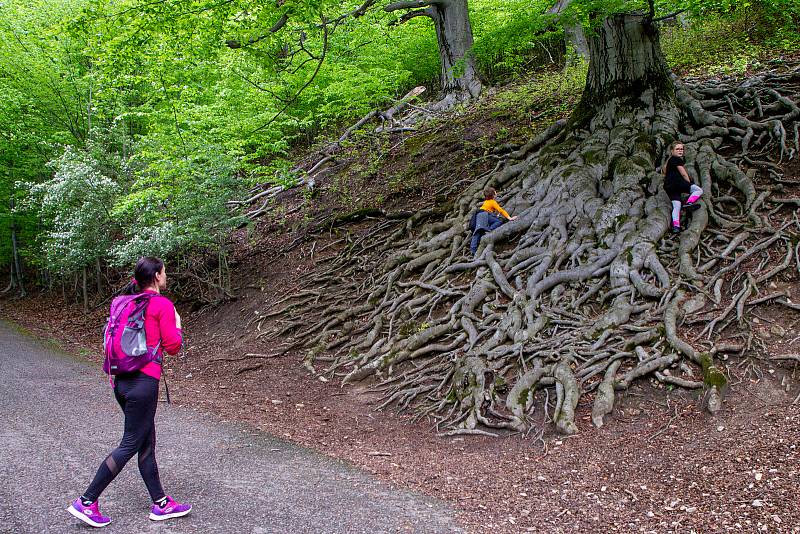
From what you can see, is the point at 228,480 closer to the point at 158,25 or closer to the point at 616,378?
the point at 616,378

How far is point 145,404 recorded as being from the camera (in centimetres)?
421

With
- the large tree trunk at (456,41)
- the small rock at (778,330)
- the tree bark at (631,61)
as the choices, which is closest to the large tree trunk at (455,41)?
the large tree trunk at (456,41)

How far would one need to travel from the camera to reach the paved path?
4445 mm

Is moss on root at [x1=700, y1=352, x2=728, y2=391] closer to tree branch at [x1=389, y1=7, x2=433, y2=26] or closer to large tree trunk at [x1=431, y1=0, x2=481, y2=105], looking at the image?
large tree trunk at [x1=431, y1=0, x2=481, y2=105]

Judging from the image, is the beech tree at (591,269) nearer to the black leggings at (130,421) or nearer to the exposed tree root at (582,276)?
the exposed tree root at (582,276)

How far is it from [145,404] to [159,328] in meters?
0.56

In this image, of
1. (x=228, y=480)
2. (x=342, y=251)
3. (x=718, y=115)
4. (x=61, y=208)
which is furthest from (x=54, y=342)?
(x=718, y=115)

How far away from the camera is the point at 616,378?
6.44 metres

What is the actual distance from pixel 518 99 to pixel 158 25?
29.2ft

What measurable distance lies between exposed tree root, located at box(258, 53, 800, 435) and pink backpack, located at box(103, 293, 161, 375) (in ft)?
12.3

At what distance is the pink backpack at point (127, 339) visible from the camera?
162 inches

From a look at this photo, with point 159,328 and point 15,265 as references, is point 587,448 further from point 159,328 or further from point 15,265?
point 15,265

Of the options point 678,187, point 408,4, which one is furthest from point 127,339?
point 408,4

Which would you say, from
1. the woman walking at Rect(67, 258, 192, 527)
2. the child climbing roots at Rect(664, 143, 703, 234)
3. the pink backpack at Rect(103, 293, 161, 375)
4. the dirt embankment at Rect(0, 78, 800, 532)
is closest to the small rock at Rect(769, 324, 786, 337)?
the dirt embankment at Rect(0, 78, 800, 532)
